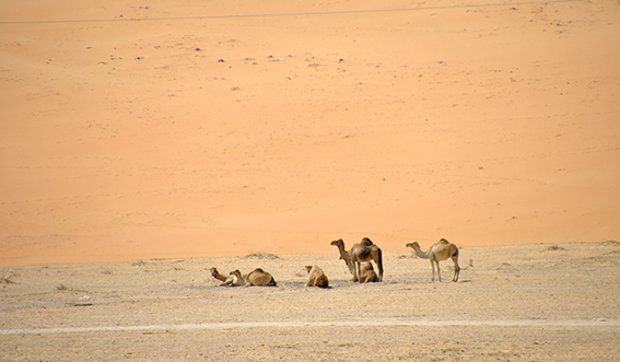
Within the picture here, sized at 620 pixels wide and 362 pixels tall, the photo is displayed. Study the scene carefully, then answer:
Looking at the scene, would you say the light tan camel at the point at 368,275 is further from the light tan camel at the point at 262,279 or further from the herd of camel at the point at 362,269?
the light tan camel at the point at 262,279

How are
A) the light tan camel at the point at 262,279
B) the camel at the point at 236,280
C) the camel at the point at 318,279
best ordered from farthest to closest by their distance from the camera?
the camel at the point at 236,280
the light tan camel at the point at 262,279
the camel at the point at 318,279

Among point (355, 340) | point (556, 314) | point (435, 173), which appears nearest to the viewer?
point (355, 340)

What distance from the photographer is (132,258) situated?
25.8 m

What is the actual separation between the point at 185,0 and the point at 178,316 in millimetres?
42074

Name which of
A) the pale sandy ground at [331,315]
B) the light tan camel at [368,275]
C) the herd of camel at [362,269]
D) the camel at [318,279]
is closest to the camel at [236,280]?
the herd of camel at [362,269]

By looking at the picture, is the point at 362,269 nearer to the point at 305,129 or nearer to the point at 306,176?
the point at 306,176

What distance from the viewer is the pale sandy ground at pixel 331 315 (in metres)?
11.3

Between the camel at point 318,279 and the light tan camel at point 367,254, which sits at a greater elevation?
the light tan camel at point 367,254

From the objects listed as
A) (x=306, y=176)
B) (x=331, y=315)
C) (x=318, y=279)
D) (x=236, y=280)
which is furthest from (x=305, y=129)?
(x=331, y=315)

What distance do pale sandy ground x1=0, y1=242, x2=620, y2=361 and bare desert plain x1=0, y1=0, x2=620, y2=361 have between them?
0.07 metres

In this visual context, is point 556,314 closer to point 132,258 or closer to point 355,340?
point 355,340

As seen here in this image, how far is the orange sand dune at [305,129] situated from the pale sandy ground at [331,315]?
6.19m

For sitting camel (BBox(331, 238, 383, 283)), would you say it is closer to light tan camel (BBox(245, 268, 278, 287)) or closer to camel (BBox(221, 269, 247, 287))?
light tan camel (BBox(245, 268, 278, 287))

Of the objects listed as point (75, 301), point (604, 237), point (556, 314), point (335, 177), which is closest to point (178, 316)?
point (75, 301)
